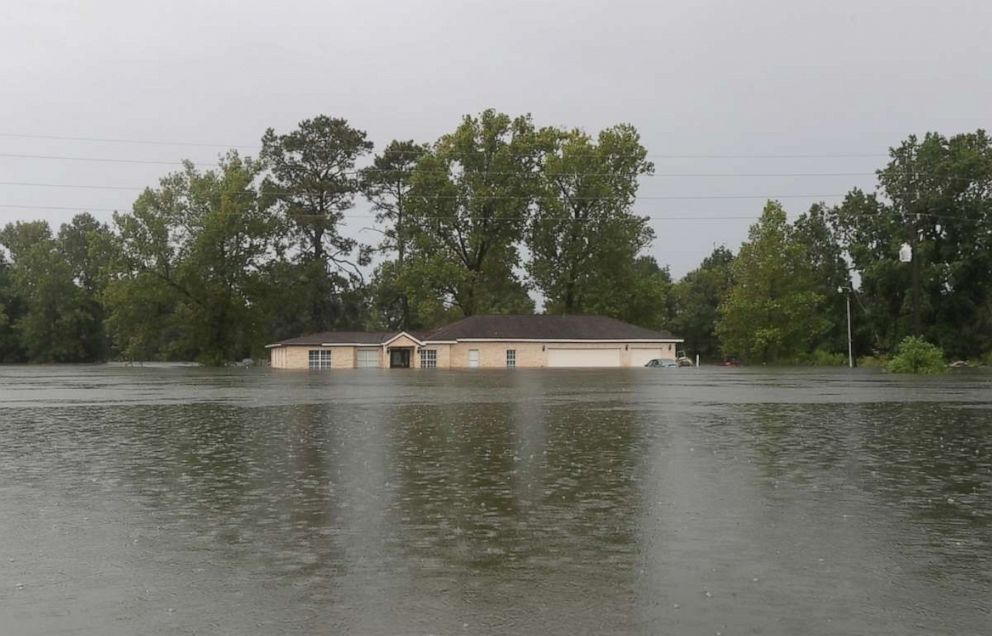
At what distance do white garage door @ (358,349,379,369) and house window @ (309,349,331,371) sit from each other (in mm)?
3104

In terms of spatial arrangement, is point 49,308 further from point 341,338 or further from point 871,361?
point 871,361

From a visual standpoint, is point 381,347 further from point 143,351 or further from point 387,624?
point 387,624

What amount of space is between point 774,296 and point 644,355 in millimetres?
15131

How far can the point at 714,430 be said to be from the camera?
16922mm

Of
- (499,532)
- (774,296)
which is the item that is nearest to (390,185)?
(774,296)

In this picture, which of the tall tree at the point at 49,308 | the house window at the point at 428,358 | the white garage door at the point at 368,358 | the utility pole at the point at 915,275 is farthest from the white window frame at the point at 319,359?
the utility pole at the point at 915,275

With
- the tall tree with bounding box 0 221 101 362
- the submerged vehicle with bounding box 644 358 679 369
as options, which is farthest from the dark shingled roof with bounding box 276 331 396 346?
the tall tree with bounding box 0 221 101 362

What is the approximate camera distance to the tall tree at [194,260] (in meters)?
85.1

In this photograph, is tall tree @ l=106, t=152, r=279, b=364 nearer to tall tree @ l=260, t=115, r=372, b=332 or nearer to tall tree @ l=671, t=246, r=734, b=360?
tall tree @ l=260, t=115, r=372, b=332

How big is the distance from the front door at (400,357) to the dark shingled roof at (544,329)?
13.8ft

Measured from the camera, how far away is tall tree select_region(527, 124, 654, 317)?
8781cm

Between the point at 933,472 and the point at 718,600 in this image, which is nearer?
the point at 718,600

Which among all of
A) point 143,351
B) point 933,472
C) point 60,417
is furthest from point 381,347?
point 933,472

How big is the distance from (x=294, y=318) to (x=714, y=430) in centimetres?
8701
